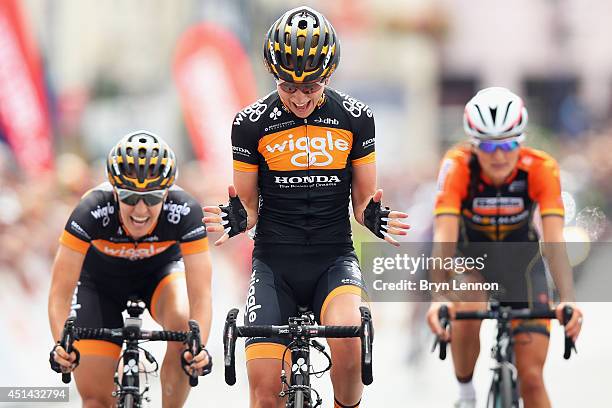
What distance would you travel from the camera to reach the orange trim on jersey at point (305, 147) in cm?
767

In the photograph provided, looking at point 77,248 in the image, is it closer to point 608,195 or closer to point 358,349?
point 358,349

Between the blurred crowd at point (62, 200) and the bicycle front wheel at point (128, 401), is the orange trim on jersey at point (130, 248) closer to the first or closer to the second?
the bicycle front wheel at point (128, 401)

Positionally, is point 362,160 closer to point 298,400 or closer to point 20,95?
point 298,400

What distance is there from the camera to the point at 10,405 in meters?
10.8

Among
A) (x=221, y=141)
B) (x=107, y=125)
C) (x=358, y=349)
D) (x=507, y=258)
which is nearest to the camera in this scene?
(x=358, y=349)

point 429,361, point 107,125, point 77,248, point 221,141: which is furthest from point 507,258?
point 107,125

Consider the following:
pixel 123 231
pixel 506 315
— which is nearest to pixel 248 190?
pixel 123 231

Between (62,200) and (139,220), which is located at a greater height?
(62,200)

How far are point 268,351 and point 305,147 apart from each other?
4.04 ft

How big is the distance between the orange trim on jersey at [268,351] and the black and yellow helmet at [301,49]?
4.93 ft

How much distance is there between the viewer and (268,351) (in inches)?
288

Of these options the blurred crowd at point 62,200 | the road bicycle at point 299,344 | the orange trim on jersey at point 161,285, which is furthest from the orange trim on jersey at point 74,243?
the blurred crowd at point 62,200

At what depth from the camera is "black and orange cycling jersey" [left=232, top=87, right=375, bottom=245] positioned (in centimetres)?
769

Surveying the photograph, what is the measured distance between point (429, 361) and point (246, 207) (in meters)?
7.89
